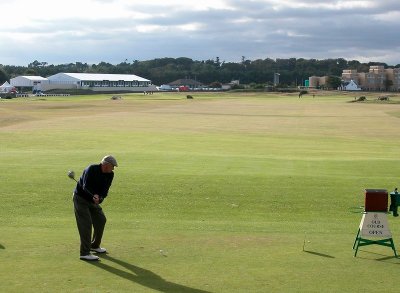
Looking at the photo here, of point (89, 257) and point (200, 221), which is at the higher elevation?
point (89, 257)

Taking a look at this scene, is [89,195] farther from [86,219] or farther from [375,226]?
[375,226]

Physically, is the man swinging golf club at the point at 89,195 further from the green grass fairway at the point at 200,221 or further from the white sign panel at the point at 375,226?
the white sign panel at the point at 375,226

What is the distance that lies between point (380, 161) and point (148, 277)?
1895cm

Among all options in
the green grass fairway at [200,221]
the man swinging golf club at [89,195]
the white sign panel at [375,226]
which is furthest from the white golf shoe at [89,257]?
the white sign panel at [375,226]

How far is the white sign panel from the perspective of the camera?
1183 centimetres

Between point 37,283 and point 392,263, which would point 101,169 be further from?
point 392,263

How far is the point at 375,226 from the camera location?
467 inches

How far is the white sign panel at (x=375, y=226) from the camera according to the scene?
466 inches

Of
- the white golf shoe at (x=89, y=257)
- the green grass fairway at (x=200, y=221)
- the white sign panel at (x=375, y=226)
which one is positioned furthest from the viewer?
the white sign panel at (x=375, y=226)

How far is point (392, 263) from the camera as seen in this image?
11562 millimetres

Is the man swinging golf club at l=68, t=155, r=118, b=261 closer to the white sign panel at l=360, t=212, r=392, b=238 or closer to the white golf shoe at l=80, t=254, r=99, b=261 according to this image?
the white golf shoe at l=80, t=254, r=99, b=261

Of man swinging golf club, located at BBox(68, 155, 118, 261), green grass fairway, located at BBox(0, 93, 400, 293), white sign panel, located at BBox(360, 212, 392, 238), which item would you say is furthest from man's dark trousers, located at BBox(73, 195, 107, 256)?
white sign panel, located at BBox(360, 212, 392, 238)

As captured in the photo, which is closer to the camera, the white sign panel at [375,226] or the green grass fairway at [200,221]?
the green grass fairway at [200,221]

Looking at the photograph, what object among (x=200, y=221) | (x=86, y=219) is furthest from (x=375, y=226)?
(x=86, y=219)
